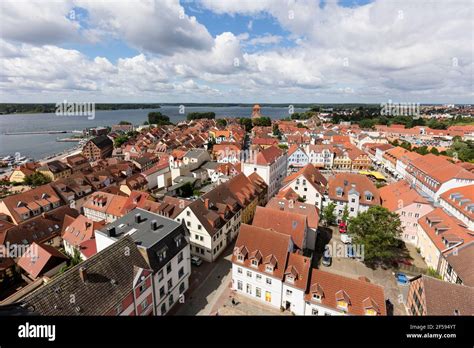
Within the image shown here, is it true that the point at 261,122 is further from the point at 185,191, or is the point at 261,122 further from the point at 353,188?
the point at 353,188

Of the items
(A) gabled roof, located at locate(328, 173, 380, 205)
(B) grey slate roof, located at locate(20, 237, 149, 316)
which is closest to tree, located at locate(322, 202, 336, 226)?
(A) gabled roof, located at locate(328, 173, 380, 205)

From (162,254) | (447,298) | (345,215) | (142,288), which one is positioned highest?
(162,254)

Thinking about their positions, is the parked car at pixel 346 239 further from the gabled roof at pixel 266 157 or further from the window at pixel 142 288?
the window at pixel 142 288

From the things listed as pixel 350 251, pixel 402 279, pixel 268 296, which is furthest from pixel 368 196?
pixel 268 296

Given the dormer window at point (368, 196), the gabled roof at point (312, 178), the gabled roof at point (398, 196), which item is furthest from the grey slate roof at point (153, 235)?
the gabled roof at point (398, 196)
